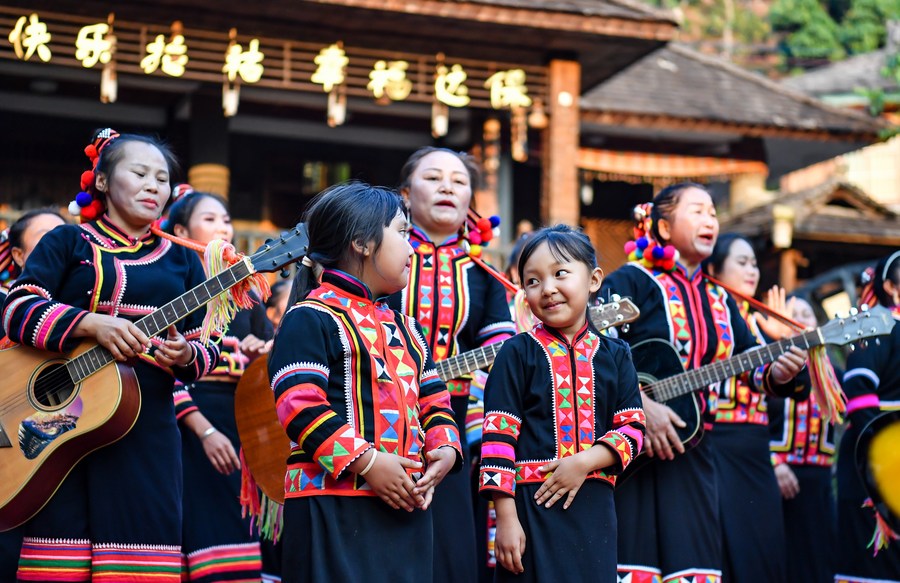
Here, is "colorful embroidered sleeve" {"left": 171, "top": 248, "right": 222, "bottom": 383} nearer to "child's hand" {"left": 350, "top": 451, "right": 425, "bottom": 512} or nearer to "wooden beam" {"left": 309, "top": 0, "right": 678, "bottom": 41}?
"child's hand" {"left": 350, "top": 451, "right": 425, "bottom": 512}

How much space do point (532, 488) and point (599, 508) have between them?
250mm

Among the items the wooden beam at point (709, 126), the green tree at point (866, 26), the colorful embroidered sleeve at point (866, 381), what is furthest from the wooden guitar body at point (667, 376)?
the green tree at point (866, 26)

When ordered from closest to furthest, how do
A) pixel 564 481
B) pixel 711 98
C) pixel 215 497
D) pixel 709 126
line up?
pixel 564 481 → pixel 215 497 → pixel 709 126 → pixel 711 98

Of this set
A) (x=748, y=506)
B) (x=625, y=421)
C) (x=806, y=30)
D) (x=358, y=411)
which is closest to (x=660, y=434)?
(x=625, y=421)

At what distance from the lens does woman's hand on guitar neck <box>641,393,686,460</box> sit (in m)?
4.96

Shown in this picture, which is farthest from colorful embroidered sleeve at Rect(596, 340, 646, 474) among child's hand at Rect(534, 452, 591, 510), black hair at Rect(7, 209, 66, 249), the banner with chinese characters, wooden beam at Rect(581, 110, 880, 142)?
wooden beam at Rect(581, 110, 880, 142)

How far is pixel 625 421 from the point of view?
4.18 m

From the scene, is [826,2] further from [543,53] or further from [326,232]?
[326,232]

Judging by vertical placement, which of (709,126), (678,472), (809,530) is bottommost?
(809,530)

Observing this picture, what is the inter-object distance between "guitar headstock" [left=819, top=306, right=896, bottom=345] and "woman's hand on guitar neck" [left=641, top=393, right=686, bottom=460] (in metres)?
0.91

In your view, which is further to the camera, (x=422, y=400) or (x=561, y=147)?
(x=561, y=147)

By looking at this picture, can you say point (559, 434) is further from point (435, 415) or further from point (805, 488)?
point (805, 488)

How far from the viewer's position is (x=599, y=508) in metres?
4.08

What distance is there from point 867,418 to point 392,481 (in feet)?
10.6
